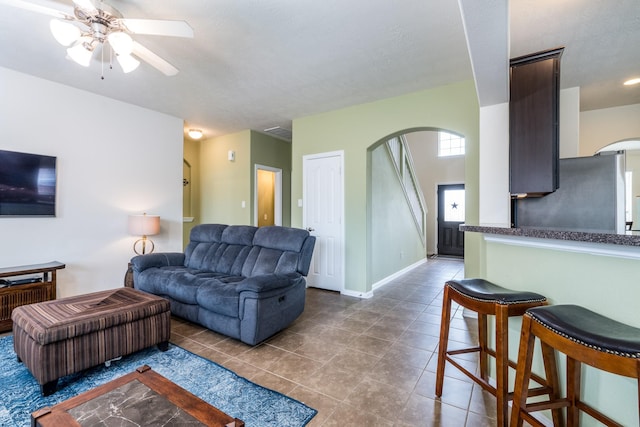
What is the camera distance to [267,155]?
5.59m

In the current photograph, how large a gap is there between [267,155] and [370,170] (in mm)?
2454

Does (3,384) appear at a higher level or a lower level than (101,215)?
lower

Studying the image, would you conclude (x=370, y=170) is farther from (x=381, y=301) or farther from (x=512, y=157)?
(x=512, y=157)

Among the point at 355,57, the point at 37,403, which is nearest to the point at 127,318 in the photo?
the point at 37,403

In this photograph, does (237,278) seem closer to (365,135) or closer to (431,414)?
(431,414)

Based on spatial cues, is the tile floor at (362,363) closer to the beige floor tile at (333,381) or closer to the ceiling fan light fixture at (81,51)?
the beige floor tile at (333,381)

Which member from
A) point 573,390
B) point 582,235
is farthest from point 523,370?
point 582,235

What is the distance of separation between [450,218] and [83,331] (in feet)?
25.3

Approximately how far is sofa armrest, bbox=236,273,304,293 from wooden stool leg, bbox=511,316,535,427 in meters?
1.77

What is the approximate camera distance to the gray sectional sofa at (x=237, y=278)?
240cm

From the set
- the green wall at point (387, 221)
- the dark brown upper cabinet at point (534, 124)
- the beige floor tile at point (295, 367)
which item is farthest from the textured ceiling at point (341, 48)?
the beige floor tile at point (295, 367)

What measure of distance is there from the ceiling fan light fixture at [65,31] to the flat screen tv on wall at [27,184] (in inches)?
79.4

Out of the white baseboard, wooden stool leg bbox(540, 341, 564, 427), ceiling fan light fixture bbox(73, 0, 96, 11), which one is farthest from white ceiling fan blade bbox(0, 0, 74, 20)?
the white baseboard

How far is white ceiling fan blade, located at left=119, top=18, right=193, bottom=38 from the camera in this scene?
183 centimetres
